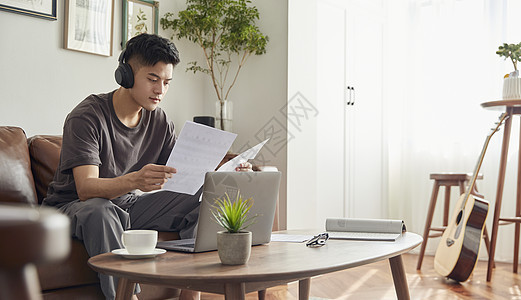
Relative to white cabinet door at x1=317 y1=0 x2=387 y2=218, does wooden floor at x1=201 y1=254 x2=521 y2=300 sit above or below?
below

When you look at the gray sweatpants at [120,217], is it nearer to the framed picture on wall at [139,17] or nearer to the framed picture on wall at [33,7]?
the framed picture on wall at [33,7]

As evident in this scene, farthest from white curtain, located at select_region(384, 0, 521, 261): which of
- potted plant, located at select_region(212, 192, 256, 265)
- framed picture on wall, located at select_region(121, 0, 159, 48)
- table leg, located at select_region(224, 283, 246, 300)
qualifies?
table leg, located at select_region(224, 283, 246, 300)

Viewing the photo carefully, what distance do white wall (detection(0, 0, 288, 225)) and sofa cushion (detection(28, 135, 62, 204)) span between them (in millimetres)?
430

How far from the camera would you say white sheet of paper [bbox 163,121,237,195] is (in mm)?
1542

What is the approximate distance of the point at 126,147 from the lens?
2.06m

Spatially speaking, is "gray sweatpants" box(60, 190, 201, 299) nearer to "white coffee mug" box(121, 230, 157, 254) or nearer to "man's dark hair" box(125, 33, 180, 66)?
"white coffee mug" box(121, 230, 157, 254)

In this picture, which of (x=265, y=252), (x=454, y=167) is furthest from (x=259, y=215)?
(x=454, y=167)

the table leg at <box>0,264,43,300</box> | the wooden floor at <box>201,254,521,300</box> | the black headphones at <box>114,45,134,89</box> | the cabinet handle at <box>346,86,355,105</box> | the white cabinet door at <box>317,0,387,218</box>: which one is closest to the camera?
the table leg at <box>0,264,43,300</box>

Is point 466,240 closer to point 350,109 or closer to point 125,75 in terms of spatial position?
point 350,109

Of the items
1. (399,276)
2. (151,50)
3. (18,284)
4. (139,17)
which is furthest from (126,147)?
(18,284)

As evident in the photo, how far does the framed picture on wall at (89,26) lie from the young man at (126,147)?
37.3 inches

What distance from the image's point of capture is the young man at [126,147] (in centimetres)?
177

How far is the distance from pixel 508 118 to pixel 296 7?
1.44 metres

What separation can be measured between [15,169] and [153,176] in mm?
775
